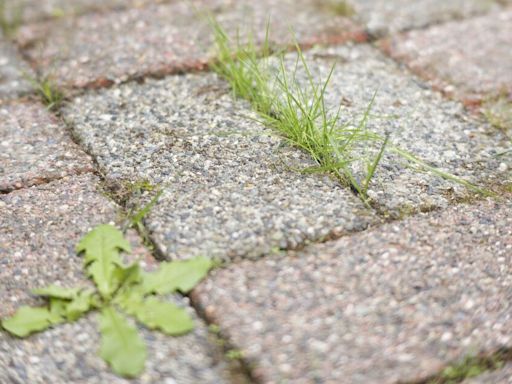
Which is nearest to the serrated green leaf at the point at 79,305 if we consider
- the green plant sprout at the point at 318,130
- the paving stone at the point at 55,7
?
the green plant sprout at the point at 318,130

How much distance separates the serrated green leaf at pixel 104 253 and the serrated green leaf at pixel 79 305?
0.03 metres

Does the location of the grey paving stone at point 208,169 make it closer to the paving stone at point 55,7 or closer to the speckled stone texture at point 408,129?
the speckled stone texture at point 408,129

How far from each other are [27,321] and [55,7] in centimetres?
157

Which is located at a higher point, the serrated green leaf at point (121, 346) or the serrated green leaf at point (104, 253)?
the serrated green leaf at point (104, 253)

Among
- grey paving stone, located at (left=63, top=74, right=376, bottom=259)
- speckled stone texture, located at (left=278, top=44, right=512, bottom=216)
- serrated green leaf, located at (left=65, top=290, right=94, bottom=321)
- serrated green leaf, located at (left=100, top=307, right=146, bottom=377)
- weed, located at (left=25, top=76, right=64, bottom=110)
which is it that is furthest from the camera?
weed, located at (left=25, top=76, right=64, bottom=110)

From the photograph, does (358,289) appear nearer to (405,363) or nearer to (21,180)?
(405,363)

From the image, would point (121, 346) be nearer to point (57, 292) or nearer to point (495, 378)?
point (57, 292)

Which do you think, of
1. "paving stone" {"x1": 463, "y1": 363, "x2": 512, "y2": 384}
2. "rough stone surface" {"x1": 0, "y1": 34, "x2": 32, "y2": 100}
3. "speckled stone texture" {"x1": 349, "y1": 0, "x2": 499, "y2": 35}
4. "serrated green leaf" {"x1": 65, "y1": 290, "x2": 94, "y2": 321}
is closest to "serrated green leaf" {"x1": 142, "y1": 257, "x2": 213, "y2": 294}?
"serrated green leaf" {"x1": 65, "y1": 290, "x2": 94, "y2": 321}

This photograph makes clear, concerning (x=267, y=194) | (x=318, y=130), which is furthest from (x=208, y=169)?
(x=318, y=130)

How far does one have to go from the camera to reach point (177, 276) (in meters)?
1.53

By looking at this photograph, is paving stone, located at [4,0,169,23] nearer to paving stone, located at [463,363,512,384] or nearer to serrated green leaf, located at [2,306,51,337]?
serrated green leaf, located at [2,306,51,337]

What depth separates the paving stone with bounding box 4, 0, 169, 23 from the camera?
2670mm

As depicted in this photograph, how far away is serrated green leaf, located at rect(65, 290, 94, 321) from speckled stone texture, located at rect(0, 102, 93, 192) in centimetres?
46

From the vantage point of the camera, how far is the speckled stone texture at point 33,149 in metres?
1.87
